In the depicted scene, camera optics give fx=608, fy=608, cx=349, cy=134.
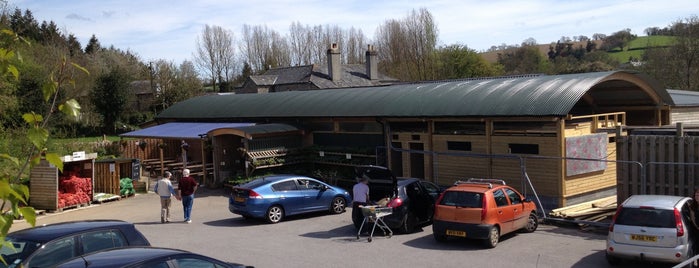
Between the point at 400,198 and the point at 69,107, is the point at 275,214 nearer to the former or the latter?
the point at 400,198

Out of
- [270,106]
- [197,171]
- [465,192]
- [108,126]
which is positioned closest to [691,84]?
[270,106]

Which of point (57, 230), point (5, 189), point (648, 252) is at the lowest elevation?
point (648, 252)

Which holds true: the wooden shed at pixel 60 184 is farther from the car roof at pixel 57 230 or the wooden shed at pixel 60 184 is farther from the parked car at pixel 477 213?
the parked car at pixel 477 213

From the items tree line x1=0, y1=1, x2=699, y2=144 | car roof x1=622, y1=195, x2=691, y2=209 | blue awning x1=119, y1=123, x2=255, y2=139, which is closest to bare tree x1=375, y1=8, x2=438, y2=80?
tree line x1=0, y1=1, x2=699, y2=144

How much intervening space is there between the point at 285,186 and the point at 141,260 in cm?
1104

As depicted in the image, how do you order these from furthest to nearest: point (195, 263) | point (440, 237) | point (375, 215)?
point (375, 215) < point (440, 237) < point (195, 263)

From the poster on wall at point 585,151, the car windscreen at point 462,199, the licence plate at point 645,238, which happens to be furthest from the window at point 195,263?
the poster on wall at point 585,151

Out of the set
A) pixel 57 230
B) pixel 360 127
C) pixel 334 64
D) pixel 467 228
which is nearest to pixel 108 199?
pixel 360 127

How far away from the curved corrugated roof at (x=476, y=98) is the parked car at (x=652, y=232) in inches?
276

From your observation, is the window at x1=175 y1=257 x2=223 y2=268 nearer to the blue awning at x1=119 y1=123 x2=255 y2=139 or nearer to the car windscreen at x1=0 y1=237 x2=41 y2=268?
the car windscreen at x1=0 y1=237 x2=41 y2=268

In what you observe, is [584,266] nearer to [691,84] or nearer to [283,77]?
[691,84]

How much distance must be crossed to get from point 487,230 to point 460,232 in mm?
608

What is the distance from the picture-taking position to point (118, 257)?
7391 millimetres

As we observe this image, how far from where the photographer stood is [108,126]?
54219 mm
